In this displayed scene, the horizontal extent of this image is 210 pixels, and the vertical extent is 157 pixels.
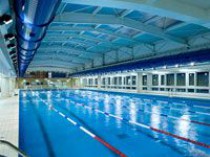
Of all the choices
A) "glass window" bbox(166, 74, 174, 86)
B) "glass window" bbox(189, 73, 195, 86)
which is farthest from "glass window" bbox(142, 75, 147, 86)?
"glass window" bbox(189, 73, 195, 86)

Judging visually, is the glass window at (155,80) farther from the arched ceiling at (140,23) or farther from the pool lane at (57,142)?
the pool lane at (57,142)

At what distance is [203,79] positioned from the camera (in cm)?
1727

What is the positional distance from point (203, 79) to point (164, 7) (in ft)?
38.7

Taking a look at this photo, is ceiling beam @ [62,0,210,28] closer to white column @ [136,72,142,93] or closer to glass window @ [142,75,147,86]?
white column @ [136,72,142,93]

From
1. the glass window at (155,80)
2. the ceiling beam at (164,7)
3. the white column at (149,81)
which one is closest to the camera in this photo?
the ceiling beam at (164,7)

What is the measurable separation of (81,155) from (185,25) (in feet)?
33.1

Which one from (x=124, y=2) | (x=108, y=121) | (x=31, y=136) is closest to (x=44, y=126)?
(x=31, y=136)

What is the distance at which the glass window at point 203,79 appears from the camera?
1698 cm

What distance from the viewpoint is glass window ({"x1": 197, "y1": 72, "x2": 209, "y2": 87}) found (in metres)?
→ 17.0

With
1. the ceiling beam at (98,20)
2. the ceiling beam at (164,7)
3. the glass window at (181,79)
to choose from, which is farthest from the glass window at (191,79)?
the ceiling beam at (164,7)

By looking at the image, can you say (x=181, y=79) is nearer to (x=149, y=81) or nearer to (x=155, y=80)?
(x=155, y=80)

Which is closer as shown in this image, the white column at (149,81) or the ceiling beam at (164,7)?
the ceiling beam at (164,7)

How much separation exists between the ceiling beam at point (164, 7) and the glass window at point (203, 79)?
31.9 feet

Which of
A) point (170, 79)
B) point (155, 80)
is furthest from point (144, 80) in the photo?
point (170, 79)
